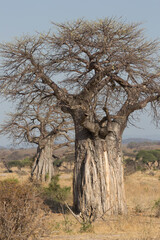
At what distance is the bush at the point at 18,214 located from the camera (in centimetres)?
512

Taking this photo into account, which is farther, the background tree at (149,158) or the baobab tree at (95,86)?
the background tree at (149,158)

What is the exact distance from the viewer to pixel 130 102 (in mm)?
9031

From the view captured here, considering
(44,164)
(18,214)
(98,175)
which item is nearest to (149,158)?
(44,164)

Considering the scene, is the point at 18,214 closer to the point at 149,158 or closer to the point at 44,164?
the point at 44,164

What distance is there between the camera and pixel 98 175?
8.60 m

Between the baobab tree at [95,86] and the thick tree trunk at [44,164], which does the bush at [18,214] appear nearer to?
the baobab tree at [95,86]

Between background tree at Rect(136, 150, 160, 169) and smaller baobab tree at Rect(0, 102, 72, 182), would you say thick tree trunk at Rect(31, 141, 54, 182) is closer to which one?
smaller baobab tree at Rect(0, 102, 72, 182)

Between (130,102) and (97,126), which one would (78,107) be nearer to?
(97,126)

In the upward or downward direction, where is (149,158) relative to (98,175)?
downward

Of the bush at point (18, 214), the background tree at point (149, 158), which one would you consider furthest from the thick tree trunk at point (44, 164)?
the background tree at point (149, 158)

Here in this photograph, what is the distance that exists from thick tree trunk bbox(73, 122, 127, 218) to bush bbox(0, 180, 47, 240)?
113 inches

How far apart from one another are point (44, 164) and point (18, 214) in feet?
42.4

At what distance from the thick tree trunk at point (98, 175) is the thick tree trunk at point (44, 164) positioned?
9.07 meters

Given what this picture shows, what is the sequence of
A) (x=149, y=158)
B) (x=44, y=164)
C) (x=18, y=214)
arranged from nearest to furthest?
1. (x=18, y=214)
2. (x=44, y=164)
3. (x=149, y=158)
